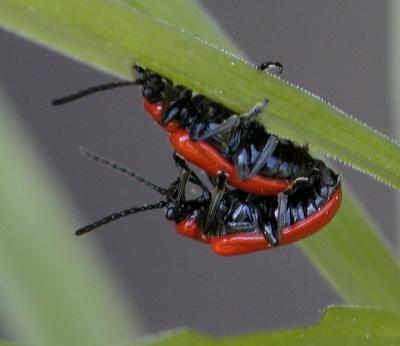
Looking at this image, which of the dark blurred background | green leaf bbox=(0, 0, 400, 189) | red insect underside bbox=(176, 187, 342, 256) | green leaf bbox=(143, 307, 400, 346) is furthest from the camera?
the dark blurred background

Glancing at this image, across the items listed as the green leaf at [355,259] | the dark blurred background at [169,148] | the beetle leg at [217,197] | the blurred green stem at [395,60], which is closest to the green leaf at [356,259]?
the green leaf at [355,259]

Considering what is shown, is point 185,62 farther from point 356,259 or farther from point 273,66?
point 356,259

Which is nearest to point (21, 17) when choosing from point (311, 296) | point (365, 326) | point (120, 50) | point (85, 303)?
point (120, 50)

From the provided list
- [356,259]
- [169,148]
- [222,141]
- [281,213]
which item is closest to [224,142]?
[222,141]

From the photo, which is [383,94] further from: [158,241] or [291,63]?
[158,241]

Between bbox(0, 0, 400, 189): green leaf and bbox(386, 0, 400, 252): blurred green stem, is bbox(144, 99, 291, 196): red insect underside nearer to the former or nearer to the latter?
bbox(0, 0, 400, 189): green leaf

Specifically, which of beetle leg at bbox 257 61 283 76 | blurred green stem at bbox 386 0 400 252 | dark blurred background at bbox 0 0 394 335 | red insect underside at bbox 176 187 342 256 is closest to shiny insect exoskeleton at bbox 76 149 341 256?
red insect underside at bbox 176 187 342 256

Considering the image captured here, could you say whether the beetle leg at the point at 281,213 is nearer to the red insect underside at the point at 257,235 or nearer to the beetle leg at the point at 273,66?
the red insect underside at the point at 257,235
